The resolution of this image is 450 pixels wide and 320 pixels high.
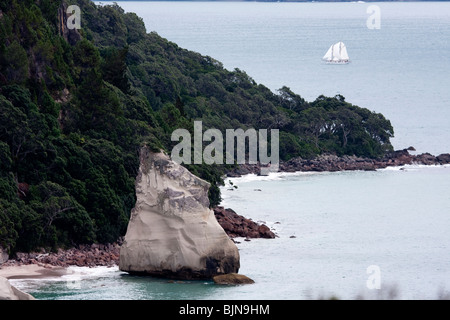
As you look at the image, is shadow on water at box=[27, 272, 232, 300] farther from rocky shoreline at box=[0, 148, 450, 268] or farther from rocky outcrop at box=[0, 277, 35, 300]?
rocky outcrop at box=[0, 277, 35, 300]

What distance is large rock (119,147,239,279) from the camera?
1860 inches

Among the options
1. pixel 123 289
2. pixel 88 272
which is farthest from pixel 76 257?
pixel 123 289

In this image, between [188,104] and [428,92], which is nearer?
[188,104]

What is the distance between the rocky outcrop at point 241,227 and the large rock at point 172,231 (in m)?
13.9

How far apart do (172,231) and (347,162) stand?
50405 mm

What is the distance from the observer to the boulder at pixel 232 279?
4691cm

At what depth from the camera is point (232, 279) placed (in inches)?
1868

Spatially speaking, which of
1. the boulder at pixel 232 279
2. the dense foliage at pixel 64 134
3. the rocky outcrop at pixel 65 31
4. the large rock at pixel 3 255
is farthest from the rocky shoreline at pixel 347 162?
the large rock at pixel 3 255

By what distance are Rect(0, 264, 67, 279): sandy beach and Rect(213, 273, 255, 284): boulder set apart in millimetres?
7079

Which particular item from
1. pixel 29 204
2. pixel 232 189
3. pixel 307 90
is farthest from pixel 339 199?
pixel 307 90

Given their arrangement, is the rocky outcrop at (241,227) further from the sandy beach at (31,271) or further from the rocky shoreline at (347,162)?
the rocky shoreline at (347,162)
